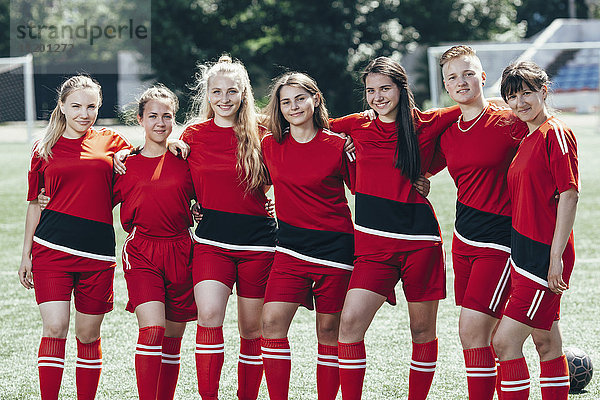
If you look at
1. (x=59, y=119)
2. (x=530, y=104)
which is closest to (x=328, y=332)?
(x=530, y=104)

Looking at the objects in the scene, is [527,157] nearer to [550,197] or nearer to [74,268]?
[550,197]

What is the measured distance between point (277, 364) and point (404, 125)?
132 cm

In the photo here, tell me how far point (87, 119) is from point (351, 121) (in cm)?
137

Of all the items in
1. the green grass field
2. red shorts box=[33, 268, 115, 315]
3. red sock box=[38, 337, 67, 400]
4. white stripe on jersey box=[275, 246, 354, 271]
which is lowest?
the green grass field

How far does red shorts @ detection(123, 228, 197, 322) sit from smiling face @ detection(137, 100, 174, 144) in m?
0.51

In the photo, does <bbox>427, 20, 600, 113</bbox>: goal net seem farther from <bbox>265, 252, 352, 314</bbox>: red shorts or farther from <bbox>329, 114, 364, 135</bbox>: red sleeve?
<bbox>265, 252, 352, 314</bbox>: red shorts

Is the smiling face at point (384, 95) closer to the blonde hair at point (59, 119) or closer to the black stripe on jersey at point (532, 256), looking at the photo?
the black stripe on jersey at point (532, 256)

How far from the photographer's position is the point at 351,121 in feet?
13.7

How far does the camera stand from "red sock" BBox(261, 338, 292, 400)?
3977 mm

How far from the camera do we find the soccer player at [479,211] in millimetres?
3723

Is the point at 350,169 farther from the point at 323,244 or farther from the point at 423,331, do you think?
the point at 423,331

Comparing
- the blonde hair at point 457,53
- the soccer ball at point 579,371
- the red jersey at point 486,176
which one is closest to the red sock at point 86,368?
the red jersey at point 486,176

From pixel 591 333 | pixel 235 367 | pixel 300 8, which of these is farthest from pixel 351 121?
pixel 300 8

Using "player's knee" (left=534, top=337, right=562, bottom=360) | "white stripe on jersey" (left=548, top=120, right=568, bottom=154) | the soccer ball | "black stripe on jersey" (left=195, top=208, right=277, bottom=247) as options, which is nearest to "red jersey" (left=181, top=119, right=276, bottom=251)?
"black stripe on jersey" (left=195, top=208, right=277, bottom=247)
